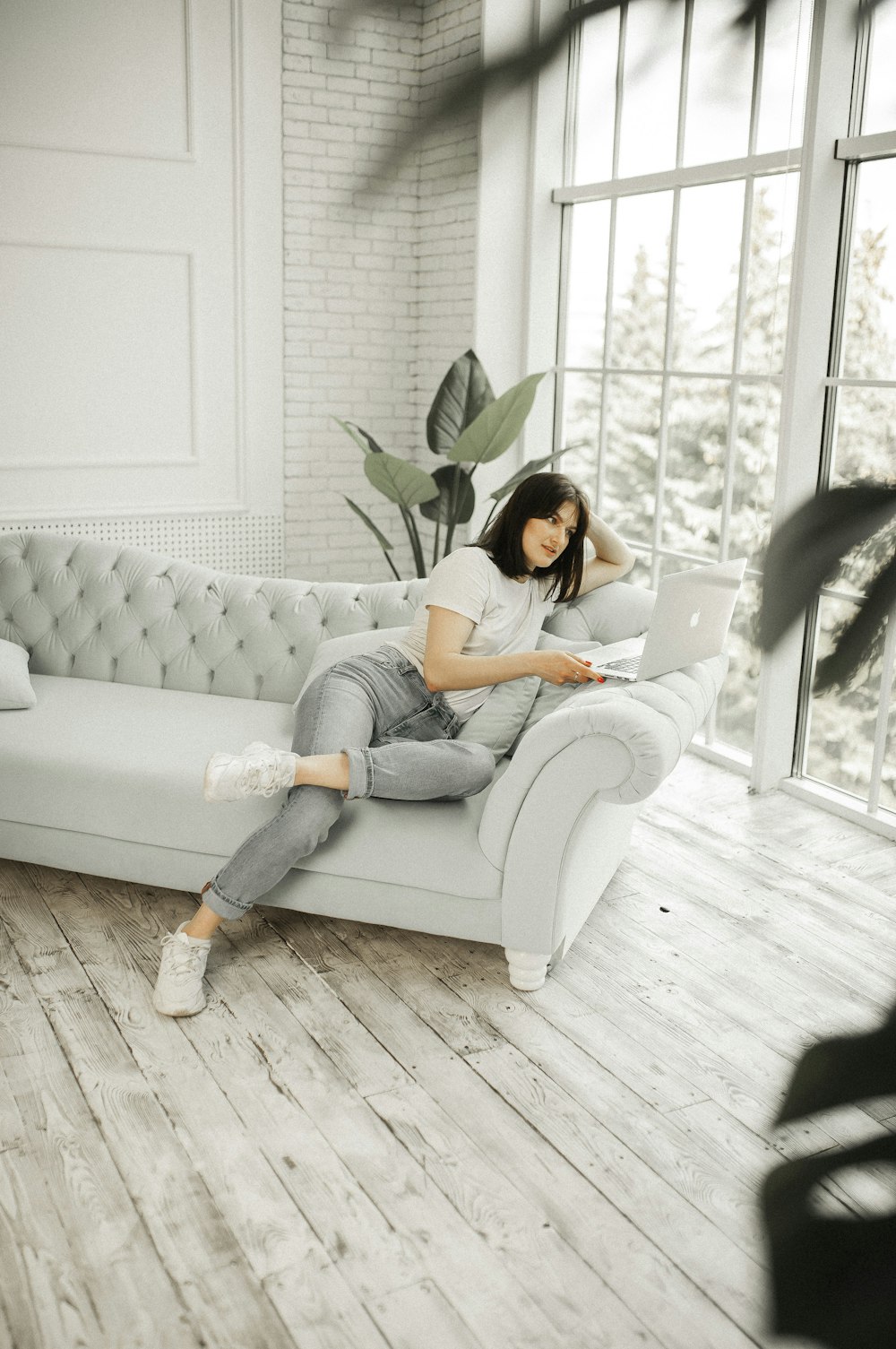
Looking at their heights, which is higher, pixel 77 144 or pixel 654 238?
pixel 77 144

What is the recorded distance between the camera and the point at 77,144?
14.4ft

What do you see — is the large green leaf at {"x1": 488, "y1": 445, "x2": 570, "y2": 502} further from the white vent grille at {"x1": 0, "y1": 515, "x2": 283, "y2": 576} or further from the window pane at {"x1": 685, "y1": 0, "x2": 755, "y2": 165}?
the window pane at {"x1": 685, "y1": 0, "x2": 755, "y2": 165}

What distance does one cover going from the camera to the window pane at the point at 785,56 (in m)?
0.32

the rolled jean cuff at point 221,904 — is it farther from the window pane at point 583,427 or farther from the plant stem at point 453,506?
the window pane at point 583,427

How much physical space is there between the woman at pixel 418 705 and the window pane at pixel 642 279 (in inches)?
55.8

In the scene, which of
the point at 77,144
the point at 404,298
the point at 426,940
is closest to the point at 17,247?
the point at 77,144

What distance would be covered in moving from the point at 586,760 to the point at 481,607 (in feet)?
1.75

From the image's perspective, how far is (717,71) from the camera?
0.35 metres

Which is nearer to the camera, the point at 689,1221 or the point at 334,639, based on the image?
the point at 689,1221

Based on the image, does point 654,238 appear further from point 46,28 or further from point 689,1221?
point 46,28

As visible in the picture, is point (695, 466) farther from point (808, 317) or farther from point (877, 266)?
point (877, 266)

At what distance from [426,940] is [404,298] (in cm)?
334

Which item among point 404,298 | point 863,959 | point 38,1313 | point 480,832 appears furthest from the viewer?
point 404,298

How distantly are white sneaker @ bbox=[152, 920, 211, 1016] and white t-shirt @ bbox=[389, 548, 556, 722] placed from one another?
830mm
